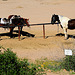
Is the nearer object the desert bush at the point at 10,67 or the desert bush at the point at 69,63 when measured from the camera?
the desert bush at the point at 10,67

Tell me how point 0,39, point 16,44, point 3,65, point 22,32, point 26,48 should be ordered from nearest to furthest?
point 3,65 < point 26,48 < point 16,44 < point 0,39 < point 22,32

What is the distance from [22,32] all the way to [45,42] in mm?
3917

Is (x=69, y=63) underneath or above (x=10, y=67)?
underneath

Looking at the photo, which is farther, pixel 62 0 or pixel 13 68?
pixel 62 0

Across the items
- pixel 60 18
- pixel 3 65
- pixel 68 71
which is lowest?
pixel 68 71

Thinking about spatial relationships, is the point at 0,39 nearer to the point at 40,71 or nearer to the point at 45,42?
the point at 45,42

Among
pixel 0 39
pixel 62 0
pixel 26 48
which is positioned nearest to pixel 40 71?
pixel 26 48

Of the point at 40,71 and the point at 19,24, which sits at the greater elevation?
the point at 19,24

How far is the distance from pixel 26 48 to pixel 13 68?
5.35 metres

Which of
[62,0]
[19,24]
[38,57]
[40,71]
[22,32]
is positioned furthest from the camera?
[62,0]

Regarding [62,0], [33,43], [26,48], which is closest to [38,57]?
[26,48]

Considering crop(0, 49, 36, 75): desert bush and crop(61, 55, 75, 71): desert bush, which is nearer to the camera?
crop(0, 49, 36, 75): desert bush

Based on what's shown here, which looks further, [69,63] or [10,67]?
[69,63]

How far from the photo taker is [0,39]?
14.7 metres
